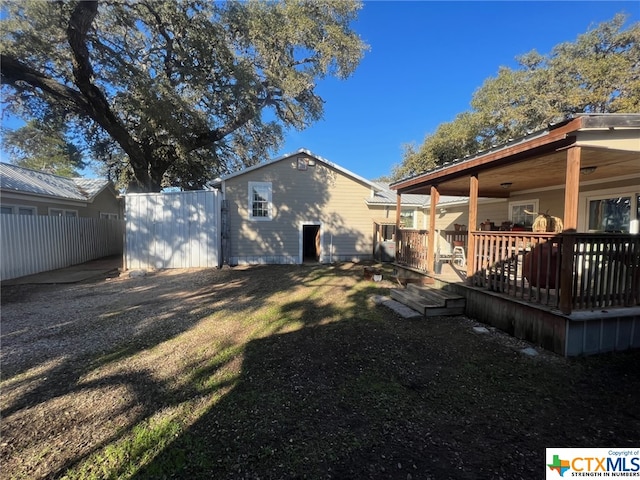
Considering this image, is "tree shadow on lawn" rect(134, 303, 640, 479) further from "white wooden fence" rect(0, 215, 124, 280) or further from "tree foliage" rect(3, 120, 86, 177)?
"tree foliage" rect(3, 120, 86, 177)

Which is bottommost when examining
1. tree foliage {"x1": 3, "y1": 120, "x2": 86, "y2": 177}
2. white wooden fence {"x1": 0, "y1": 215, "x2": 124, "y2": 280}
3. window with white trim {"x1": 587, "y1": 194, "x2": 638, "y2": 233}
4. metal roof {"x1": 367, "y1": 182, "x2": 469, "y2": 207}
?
white wooden fence {"x1": 0, "y1": 215, "x2": 124, "y2": 280}

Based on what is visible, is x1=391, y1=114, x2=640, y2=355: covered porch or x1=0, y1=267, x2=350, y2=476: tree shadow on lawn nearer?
x1=0, y1=267, x2=350, y2=476: tree shadow on lawn

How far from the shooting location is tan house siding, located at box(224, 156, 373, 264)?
1193 cm

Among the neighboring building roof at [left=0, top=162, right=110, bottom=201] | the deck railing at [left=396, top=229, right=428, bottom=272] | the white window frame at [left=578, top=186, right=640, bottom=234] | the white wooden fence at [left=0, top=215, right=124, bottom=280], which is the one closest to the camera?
the white window frame at [left=578, top=186, right=640, bottom=234]

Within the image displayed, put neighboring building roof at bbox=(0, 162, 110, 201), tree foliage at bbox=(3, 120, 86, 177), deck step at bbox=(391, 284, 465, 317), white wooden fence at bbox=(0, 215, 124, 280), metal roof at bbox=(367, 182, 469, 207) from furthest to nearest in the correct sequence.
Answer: metal roof at bbox=(367, 182, 469, 207) < tree foliage at bbox=(3, 120, 86, 177) < neighboring building roof at bbox=(0, 162, 110, 201) < white wooden fence at bbox=(0, 215, 124, 280) < deck step at bbox=(391, 284, 465, 317)

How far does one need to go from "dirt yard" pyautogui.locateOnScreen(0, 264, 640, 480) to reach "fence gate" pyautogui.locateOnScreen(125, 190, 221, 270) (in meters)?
5.34

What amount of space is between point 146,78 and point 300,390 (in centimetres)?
1078

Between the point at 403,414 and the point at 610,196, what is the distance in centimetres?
768

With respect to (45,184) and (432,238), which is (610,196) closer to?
(432,238)

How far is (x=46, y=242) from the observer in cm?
1004

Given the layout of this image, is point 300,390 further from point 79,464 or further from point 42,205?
point 42,205

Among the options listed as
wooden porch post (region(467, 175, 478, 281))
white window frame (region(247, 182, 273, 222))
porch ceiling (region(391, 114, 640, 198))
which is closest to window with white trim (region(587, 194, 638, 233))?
porch ceiling (region(391, 114, 640, 198))

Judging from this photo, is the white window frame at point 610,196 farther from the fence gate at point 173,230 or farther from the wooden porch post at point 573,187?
the fence gate at point 173,230

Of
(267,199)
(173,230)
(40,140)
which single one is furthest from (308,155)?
(40,140)
